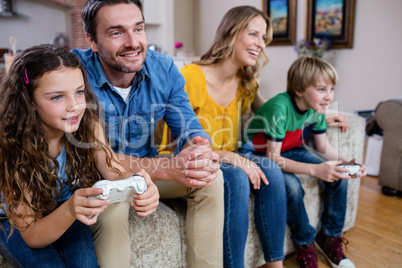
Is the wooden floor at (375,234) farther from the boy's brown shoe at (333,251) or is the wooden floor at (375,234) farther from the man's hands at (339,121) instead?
the man's hands at (339,121)

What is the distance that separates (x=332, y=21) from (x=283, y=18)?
722 mm

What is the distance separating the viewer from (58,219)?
0.91 meters

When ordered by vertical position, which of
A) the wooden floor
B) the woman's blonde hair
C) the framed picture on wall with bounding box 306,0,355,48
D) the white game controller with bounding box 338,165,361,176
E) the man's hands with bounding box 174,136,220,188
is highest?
the framed picture on wall with bounding box 306,0,355,48

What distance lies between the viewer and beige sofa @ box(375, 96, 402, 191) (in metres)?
2.23

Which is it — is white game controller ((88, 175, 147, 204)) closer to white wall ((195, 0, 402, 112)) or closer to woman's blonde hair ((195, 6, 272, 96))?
woman's blonde hair ((195, 6, 272, 96))

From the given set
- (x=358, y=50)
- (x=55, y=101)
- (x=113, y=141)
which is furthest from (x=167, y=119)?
(x=358, y=50)

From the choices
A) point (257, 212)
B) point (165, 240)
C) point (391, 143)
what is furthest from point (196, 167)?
point (391, 143)

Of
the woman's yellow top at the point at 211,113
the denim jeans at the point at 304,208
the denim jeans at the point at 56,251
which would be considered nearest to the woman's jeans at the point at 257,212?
the denim jeans at the point at 304,208

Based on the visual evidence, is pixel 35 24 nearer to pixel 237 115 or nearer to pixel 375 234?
pixel 237 115

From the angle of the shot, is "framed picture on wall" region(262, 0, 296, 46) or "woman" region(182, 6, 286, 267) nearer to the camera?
"woman" region(182, 6, 286, 267)

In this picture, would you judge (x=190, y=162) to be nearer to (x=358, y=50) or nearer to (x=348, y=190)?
(x=348, y=190)

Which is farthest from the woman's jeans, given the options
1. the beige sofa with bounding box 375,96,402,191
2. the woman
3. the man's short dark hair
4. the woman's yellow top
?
the beige sofa with bounding box 375,96,402,191

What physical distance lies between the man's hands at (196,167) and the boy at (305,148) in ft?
1.47

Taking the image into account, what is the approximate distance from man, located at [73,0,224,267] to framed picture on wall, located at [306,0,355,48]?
Result: 2879 millimetres
